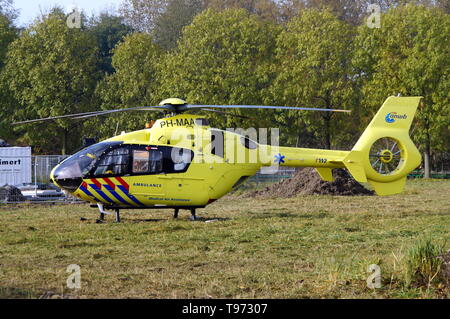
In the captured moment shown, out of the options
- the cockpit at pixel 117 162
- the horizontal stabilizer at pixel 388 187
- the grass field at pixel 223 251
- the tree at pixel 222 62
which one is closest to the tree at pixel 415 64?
the tree at pixel 222 62

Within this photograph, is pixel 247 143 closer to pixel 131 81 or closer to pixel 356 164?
pixel 356 164

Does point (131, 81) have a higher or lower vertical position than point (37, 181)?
higher

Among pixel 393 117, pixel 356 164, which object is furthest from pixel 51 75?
pixel 393 117

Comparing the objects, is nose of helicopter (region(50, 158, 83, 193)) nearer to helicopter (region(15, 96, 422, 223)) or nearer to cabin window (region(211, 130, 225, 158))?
helicopter (region(15, 96, 422, 223))

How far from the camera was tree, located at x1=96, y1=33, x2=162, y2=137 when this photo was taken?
4497 centimetres

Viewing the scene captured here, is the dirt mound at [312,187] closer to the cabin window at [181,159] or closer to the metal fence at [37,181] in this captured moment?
the metal fence at [37,181]

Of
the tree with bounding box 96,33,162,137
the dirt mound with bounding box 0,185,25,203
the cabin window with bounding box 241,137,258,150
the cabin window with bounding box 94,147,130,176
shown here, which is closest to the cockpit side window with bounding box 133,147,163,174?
the cabin window with bounding box 94,147,130,176

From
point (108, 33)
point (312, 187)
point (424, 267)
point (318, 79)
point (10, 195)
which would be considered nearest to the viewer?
point (424, 267)

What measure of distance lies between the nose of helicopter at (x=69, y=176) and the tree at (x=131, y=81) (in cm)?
2760

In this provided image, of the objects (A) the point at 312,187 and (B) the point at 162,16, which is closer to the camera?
(A) the point at 312,187

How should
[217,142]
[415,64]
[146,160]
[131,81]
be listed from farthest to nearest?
[131,81] → [415,64] → [217,142] → [146,160]

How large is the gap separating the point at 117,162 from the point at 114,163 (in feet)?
0.27

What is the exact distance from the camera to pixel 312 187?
27.3 meters
